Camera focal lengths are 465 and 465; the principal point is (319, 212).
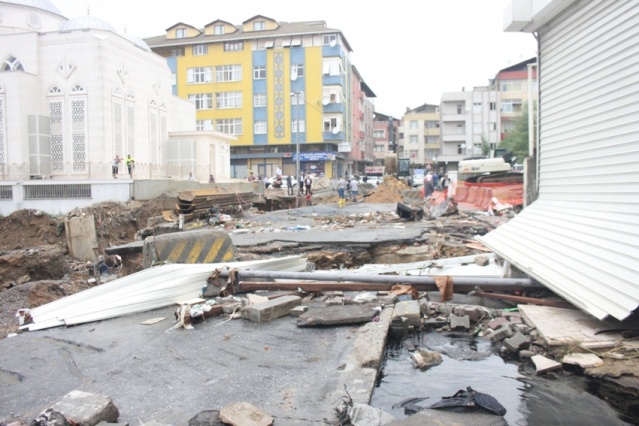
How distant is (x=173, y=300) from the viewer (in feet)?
19.3

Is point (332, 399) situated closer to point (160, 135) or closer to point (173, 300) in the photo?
point (173, 300)

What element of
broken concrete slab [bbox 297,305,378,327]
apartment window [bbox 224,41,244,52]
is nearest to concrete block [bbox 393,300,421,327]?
broken concrete slab [bbox 297,305,378,327]

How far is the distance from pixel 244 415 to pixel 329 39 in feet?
165

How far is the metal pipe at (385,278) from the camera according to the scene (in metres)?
5.59

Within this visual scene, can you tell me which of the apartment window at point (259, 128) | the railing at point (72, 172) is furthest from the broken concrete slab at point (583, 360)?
the apartment window at point (259, 128)

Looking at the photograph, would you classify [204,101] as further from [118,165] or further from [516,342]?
[516,342]

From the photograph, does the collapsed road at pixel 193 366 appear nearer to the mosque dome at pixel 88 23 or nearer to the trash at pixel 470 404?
the trash at pixel 470 404

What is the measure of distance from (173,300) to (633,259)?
16.4 feet

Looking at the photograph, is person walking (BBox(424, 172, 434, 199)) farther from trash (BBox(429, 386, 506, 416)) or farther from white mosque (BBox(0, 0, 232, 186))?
trash (BBox(429, 386, 506, 416))

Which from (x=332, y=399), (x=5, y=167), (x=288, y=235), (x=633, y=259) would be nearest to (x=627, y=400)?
(x=633, y=259)

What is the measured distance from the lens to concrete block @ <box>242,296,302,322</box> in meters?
5.05

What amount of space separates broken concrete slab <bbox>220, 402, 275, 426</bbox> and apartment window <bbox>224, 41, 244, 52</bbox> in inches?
2026

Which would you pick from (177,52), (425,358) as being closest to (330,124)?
(177,52)

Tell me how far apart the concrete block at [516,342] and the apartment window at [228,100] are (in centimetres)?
4898
